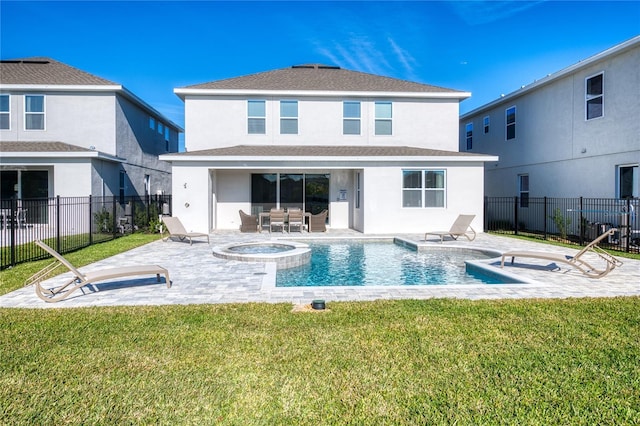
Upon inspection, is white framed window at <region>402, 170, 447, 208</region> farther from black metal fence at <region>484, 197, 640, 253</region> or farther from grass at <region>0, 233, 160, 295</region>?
grass at <region>0, 233, 160, 295</region>

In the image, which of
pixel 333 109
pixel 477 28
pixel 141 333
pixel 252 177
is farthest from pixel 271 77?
pixel 141 333

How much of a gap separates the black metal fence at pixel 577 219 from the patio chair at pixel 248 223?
10540mm

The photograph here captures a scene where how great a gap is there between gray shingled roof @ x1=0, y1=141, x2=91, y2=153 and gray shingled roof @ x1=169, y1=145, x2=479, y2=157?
5.21 meters

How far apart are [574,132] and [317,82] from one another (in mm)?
11592

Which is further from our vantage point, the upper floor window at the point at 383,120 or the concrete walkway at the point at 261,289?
the upper floor window at the point at 383,120

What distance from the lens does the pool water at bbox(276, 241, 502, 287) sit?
888 cm

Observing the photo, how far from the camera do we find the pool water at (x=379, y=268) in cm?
888

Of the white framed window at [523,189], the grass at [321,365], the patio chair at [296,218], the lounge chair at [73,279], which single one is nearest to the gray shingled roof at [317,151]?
the patio chair at [296,218]

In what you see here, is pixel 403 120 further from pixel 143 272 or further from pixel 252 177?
pixel 143 272

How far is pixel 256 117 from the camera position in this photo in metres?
18.9

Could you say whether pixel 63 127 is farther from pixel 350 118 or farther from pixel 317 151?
Result: pixel 350 118

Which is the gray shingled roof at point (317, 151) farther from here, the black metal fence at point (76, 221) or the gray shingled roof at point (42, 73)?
the gray shingled roof at point (42, 73)

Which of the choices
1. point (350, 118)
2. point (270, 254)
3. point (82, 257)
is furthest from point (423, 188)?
point (82, 257)

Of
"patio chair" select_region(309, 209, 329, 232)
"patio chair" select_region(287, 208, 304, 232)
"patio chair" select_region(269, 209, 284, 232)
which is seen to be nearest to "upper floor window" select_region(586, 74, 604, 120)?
"patio chair" select_region(309, 209, 329, 232)
